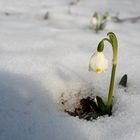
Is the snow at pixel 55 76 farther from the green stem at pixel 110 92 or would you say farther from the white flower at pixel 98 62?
the white flower at pixel 98 62

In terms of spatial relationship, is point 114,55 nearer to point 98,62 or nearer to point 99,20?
point 98,62

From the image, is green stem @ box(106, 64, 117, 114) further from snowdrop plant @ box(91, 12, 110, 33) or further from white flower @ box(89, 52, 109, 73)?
snowdrop plant @ box(91, 12, 110, 33)

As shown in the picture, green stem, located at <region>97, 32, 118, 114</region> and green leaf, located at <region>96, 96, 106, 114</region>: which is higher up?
green stem, located at <region>97, 32, 118, 114</region>

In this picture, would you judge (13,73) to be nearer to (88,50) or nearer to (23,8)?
(88,50)

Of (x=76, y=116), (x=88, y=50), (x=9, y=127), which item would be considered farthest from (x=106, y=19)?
(x=9, y=127)

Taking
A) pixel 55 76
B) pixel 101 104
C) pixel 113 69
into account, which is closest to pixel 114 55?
pixel 113 69

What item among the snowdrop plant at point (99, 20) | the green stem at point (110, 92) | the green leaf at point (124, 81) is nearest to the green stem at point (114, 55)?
the green stem at point (110, 92)

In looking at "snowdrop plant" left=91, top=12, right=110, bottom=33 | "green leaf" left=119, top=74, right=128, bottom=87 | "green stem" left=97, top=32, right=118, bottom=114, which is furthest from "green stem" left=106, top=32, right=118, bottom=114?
"snowdrop plant" left=91, top=12, right=110, bottom=33
